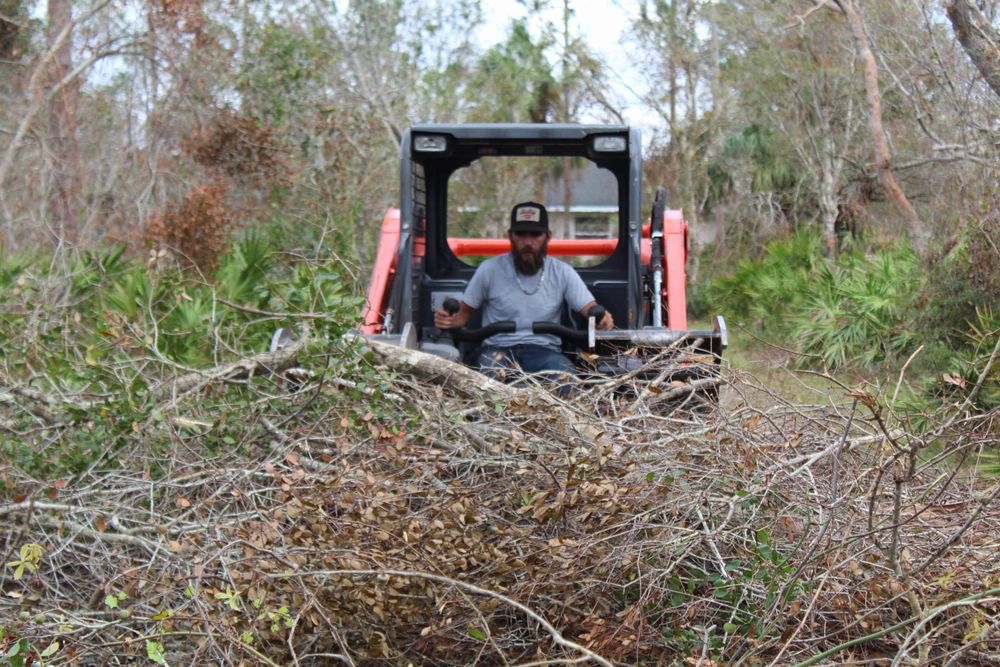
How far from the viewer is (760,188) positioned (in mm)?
27625

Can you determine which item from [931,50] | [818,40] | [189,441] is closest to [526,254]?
[189,441]

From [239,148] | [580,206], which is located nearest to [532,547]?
[239,148]

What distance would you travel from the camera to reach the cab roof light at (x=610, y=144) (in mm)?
7297

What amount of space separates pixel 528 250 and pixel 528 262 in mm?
74

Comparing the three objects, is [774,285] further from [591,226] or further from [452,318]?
[591,226]

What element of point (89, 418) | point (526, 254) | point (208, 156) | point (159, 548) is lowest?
point (159, 548)

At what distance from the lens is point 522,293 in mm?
7371

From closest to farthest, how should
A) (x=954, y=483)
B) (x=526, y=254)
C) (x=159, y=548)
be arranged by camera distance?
(x=159, y=548), (x=954, y=483), (x=526, y=254)

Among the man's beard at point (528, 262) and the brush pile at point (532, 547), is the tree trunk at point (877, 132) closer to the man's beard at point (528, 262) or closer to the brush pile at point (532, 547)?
the man's beard at point (528, 262)

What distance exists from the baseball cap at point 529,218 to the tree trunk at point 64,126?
362 inches

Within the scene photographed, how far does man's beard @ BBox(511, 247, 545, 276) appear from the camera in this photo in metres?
7.47

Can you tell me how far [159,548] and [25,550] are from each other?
483mm

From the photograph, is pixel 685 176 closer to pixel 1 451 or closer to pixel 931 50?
pixel 931 50

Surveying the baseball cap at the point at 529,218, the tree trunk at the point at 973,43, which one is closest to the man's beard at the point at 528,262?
the baseball cap at the point at 529,218
